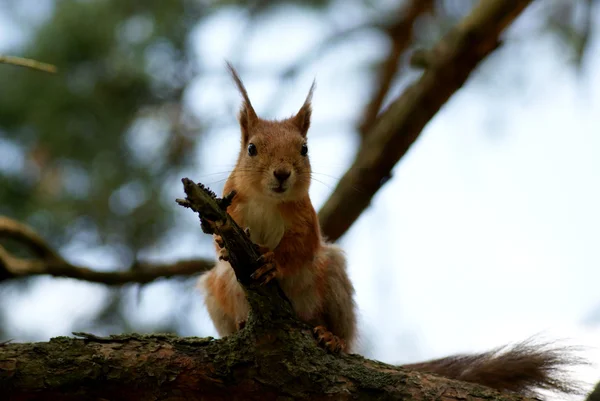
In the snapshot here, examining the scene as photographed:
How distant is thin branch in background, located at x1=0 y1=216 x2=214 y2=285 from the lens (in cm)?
288

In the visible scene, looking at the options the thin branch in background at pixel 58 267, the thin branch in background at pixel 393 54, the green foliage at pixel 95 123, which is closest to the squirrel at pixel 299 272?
the thin branch in background at pixel 58 267

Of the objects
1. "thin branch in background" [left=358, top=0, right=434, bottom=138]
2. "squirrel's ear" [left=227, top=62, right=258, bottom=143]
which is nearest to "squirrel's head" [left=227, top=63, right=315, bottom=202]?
"squirrel's ear" [left=227, top=62, right=258, bottom=143]

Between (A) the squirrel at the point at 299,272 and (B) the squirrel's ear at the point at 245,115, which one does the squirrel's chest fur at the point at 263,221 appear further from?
(B) the squirrel's ear at the point at 245,115

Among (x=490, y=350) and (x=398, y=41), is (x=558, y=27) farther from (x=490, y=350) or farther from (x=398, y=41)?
(x=490, y=350)

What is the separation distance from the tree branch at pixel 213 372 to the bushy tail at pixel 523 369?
452 millimetres

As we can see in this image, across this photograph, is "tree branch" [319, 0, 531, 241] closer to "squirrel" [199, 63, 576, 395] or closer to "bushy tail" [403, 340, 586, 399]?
"squirrel" [199, 63, 576, 395]

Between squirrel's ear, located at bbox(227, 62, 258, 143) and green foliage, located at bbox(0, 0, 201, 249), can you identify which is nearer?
squirrel's ear, located at bbox(227, 62, 258, 143)

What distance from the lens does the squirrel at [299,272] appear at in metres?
2.56

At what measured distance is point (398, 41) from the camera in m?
4.38

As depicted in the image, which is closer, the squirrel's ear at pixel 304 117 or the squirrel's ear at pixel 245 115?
the squirrel's ear at pixel 245 115

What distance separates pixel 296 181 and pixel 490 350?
3.26 ft

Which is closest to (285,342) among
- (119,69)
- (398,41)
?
(119,69)

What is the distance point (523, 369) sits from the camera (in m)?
2.59

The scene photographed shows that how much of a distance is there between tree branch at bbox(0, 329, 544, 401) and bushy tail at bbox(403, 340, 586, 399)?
1.48 ft
